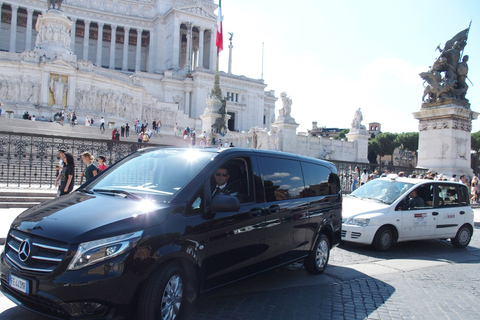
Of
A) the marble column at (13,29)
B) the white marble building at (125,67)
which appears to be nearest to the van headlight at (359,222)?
the white marble building at (125,67)

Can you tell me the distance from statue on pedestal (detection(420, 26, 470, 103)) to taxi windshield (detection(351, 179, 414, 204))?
34.4 ft

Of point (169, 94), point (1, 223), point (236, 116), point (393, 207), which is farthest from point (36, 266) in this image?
point (236, 116)

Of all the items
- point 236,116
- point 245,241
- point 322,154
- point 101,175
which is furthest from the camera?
point 236,116

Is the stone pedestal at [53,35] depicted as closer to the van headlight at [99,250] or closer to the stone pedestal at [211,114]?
the stone pedestal at [211,114]

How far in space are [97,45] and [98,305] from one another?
7350cm

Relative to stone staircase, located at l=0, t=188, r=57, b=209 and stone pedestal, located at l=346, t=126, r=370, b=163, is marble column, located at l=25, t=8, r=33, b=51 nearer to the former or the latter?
stone pedestal, located at l=346, t=126, r=370, b=163

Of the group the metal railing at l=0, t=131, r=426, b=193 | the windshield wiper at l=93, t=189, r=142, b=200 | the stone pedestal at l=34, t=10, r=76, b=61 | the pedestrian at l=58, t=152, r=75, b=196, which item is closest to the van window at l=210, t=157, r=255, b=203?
the windshield wiper at l=93, t=189, r=142, b=200

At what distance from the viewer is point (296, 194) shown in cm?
569

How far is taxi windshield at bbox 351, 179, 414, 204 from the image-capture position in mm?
8992

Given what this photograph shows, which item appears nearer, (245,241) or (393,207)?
(245,241)

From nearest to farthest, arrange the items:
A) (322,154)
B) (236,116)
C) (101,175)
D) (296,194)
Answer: (101,175)
(296,194)
(322,154)
(236,116)

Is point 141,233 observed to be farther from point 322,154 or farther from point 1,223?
point 322,154

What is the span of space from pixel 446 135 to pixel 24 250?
18.2 m

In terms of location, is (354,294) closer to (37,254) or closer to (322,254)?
(322,254)
